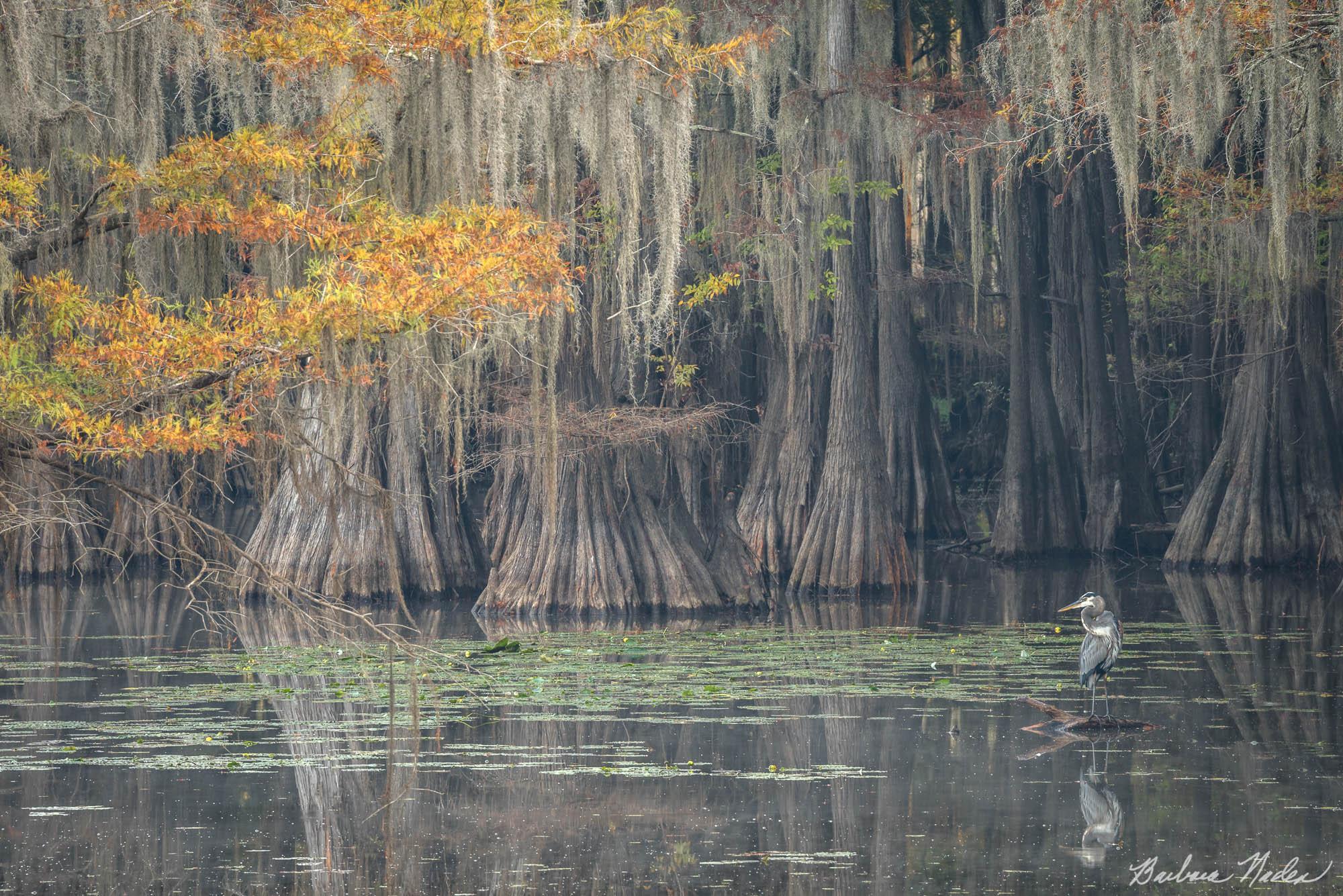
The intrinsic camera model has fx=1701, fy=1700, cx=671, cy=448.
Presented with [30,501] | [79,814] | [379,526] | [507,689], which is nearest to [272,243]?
[30,501]

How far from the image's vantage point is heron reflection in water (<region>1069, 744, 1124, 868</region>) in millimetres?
6492

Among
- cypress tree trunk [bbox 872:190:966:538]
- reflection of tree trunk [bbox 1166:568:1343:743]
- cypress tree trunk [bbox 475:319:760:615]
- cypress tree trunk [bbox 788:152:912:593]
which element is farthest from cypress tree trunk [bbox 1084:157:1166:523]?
cypress tree trunk [bbox 475:319:760:615]

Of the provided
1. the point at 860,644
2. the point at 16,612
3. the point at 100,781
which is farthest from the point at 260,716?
the point at 16,612

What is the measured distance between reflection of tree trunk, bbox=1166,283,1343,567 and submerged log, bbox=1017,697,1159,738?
1022 centimetres

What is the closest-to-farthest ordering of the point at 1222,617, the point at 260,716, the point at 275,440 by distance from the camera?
1. the point at 275,440
2. the point at 260,716
3. the point at 1222,617

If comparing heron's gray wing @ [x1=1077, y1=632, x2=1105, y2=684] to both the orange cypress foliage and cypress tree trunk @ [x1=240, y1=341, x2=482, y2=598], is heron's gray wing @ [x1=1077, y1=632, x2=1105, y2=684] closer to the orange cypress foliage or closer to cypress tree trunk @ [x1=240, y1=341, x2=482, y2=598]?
the orange cypress foliage

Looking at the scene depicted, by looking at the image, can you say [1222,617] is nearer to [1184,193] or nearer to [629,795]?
[1184,193]

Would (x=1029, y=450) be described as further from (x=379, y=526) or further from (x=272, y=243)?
(x=272, y=243)

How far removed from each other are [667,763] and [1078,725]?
2315mm

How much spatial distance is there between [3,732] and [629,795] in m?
3.81

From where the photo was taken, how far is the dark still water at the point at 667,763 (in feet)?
20.9

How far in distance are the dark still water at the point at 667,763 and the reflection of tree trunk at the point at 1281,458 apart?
4679 millimetres

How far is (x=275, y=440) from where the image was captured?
8156mm
